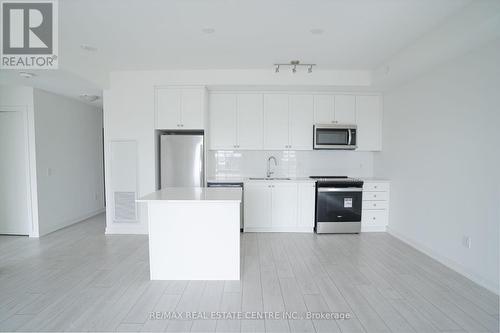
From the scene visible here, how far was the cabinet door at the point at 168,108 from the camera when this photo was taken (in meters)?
4.14

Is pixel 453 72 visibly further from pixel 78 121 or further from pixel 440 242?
pixel 78 121

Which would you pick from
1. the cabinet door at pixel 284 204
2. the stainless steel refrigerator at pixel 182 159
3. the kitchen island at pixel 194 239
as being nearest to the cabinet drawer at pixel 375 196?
the cabinet door at pixel 284 204

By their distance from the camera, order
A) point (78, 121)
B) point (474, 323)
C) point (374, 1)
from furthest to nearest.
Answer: point (78, 121) < point (374, 1) < point (474, 323)

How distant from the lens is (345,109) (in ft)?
15.0

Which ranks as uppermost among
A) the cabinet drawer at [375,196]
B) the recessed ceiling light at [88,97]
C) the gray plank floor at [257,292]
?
the recessed ceiling light at [88,97]

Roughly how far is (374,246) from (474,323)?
1.70 m

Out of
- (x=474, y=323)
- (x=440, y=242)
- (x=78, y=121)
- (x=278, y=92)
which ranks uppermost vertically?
(x=278, y=92)

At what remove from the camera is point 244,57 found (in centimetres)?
355

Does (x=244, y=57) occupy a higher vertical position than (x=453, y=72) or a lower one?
higher

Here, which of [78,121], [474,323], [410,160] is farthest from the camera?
[78,121]

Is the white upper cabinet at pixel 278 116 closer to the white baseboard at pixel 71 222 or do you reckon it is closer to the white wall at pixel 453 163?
the white wall at pixel 453 163

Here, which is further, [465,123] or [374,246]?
[374,246]

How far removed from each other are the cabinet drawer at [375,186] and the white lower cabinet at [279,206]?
0.93 m

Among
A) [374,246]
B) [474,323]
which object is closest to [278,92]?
[374,246]
